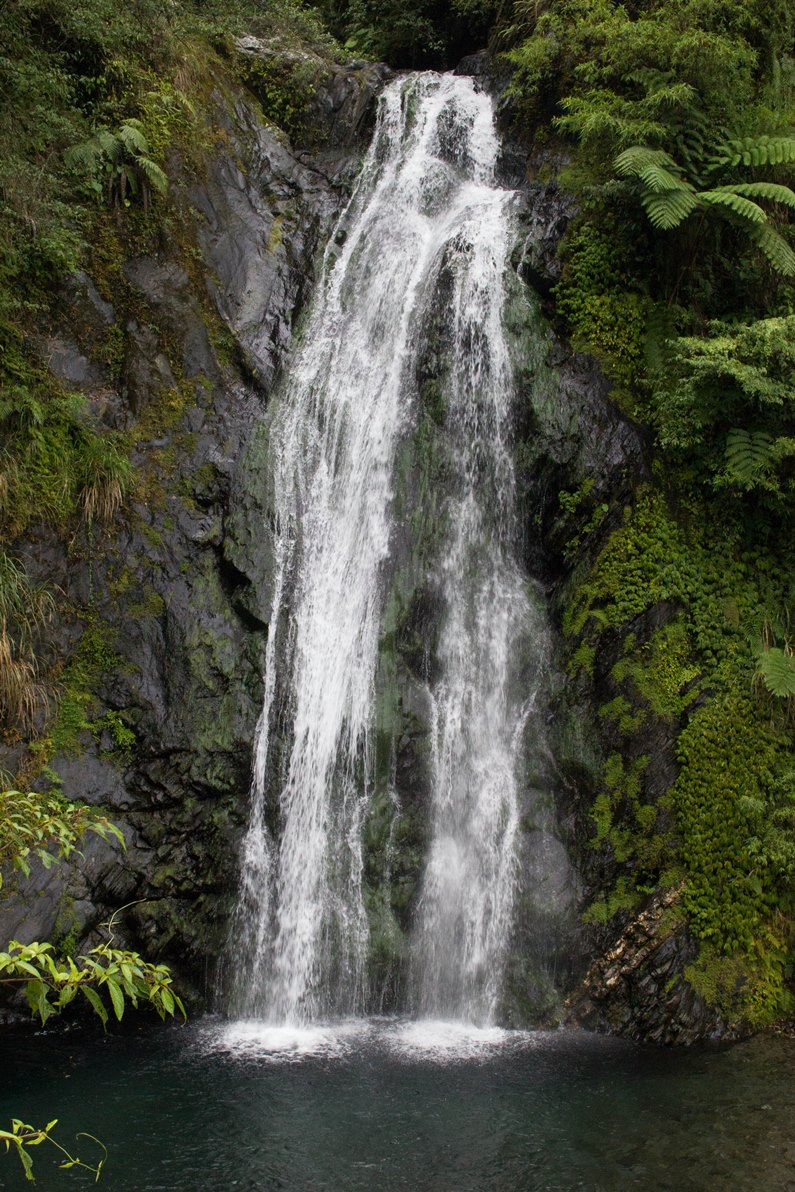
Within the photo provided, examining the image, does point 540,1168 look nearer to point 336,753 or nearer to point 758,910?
point 758,910

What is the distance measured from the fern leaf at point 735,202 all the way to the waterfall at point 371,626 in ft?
9.24

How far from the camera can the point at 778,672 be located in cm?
868

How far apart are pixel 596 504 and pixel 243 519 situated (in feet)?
13.7

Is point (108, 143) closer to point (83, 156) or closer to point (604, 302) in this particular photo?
point (83, 156)

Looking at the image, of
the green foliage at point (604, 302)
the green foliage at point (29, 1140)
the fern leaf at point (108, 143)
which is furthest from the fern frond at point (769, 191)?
the green foliage at point (29, 1140)

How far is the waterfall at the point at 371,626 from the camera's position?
873 centimetres

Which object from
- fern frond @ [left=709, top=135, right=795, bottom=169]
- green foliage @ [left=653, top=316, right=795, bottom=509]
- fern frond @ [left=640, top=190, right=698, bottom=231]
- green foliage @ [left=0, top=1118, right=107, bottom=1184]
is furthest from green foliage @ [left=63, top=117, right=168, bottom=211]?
green foliage @ [left=0, top=1118, right=107, bottom=1184]

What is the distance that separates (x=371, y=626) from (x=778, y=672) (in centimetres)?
437

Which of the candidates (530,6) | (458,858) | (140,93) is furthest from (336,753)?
(530,6)

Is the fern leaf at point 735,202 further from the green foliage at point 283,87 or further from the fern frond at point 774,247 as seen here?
the green foliage at point 283,87

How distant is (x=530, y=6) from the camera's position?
531 inches

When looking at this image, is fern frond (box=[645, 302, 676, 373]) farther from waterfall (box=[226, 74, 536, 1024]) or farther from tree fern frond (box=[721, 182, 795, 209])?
waterfall (box=[226, 74, 536, 1024])

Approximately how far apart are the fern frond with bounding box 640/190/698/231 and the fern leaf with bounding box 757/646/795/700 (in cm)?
487

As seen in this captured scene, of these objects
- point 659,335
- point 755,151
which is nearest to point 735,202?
point 755,151
